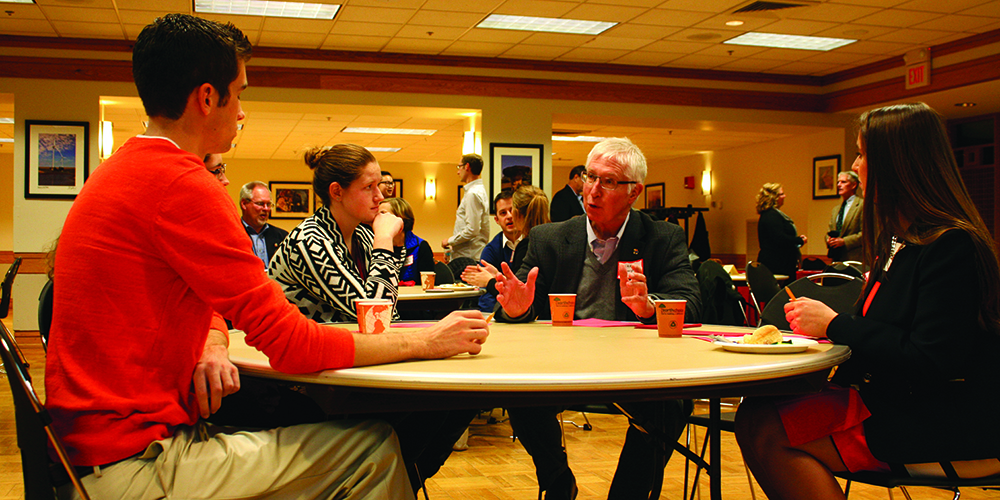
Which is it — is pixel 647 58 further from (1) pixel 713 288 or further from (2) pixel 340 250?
(2) pixel 340 250

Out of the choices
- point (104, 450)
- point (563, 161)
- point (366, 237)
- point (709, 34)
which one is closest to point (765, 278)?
point (366, 237)

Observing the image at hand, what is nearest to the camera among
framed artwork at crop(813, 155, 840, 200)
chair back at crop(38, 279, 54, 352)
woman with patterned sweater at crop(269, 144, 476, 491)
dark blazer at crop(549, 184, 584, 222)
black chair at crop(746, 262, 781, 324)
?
chair back at crop(38, 279, 54, 352)

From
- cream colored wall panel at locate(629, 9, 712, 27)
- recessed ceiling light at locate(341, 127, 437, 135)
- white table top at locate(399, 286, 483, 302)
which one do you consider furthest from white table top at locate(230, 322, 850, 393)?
recessed ceiling light at locate(341, 127, 437, 135)

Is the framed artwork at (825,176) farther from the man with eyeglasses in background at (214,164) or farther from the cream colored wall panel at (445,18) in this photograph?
the man with eyeglasses in background at (214,164)

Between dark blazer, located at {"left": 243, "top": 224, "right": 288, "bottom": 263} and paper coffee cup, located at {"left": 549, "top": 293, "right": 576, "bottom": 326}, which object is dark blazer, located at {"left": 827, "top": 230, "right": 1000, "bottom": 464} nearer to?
paper coffee cup, located at {"left": 549, "top": 293, "right": 576, "bottom": 326}

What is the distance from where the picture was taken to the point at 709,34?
7.15 meters

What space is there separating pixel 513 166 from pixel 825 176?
4.57m

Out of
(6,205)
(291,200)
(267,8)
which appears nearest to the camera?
(267,8)

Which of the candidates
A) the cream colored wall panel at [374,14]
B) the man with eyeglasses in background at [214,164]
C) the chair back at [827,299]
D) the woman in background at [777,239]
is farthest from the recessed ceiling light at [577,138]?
the chair back at [827,299]

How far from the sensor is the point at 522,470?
316 centimetres

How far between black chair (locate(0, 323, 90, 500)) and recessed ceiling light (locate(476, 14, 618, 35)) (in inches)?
238

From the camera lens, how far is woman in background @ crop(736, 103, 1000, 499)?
1457 millimetres

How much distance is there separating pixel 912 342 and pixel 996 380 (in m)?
0.20

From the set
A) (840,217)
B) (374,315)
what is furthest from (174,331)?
(840,217)
